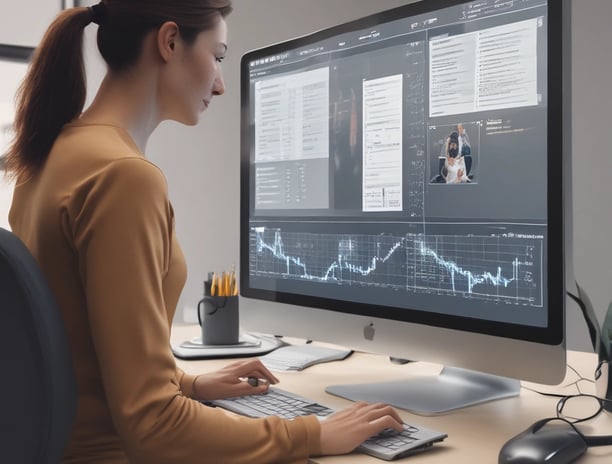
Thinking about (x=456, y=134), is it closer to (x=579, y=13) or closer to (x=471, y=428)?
(x=471, y=428)

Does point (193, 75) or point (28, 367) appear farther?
point (193, 75)

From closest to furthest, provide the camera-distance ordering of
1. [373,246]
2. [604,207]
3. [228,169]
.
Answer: [373,246], [604,207], [228,169]

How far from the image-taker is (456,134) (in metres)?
1.09

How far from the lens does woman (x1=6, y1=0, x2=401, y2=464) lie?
85cm

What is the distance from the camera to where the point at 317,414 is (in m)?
1.02

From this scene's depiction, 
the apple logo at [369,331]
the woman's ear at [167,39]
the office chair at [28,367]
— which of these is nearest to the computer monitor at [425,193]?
the apple logo at [369,331]

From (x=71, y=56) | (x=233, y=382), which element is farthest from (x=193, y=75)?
(x=233, y=382)

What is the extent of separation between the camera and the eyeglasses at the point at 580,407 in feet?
3.38

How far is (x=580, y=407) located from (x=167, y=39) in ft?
2.61

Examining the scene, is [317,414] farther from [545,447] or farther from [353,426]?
[545,447]

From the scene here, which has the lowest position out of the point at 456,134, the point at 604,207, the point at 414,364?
the point at 414,364

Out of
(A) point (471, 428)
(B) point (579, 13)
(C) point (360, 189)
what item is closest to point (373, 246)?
(C) point (360, 189)

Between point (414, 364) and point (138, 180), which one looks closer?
point (138, 180)

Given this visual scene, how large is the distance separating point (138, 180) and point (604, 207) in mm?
1190
